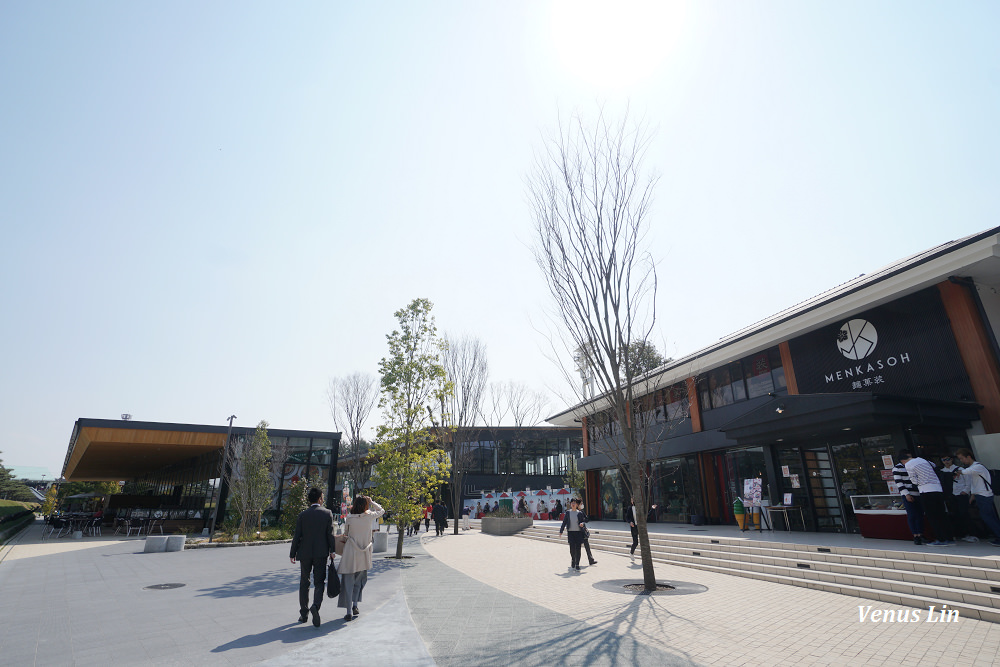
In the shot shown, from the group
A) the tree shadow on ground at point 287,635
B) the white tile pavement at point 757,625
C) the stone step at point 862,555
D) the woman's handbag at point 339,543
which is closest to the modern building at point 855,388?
the white tile pavement at point 757,625

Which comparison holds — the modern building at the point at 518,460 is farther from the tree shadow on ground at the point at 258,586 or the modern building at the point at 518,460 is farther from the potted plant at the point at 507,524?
the tree shadow on ground at the point at 258,586

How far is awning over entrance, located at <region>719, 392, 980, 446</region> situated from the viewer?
10633mm

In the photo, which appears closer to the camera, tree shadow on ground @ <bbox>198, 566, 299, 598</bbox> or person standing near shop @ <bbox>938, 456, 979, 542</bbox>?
tree shadow on ground @ <bbox>198, 566, 299, 598</bbox>

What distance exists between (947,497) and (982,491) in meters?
1.18

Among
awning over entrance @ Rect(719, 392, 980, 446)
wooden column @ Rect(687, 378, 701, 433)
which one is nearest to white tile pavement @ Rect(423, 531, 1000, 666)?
awning over entrance @ Rect(719, 392, 980, 446)

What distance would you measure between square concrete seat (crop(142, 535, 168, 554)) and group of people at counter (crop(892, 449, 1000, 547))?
20127mm

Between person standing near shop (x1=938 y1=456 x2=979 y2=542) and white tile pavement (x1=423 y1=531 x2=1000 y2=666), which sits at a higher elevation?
person standing near shop (x1=938 y1=456 x2=979 y2=542)

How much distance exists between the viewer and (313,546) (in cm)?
638

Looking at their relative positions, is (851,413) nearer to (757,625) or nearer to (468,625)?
(757,625)

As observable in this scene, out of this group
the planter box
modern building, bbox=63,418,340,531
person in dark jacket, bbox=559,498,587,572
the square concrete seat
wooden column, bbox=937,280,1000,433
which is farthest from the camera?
the planter box

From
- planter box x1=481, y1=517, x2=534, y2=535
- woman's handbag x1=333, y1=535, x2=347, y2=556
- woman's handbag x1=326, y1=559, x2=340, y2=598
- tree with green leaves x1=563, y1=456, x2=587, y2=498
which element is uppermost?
tree with green leaves x1=563, y1=456, x2=587, y2=498

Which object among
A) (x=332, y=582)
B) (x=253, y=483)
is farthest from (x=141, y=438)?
(x=332, y=582)

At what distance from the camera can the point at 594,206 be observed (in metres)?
9.26

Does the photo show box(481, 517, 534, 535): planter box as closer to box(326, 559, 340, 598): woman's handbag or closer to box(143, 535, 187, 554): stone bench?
box(143, 535, 187, 554): stone bench
